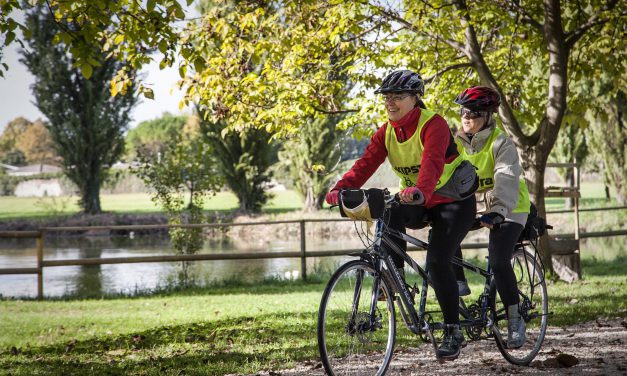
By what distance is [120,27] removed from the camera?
24.5ft

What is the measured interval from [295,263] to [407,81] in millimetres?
15025

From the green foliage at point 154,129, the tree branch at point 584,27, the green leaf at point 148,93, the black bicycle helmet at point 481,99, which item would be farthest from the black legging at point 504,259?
the green foliage at point 154,129

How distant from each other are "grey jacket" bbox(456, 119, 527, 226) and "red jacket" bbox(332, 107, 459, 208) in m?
0.52

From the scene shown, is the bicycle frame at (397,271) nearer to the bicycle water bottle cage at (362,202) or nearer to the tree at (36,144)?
the bicycle water bottle cage at (362,202)

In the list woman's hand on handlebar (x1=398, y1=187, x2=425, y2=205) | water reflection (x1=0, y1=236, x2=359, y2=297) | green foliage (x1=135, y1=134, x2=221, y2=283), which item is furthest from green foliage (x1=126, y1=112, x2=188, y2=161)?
woman's hand on handlebar (x1=398, y1=187, x2=425, y2=205)

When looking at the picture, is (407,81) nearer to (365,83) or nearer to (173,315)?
(173,315)

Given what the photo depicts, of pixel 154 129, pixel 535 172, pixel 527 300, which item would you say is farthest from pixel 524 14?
pixel 154 129

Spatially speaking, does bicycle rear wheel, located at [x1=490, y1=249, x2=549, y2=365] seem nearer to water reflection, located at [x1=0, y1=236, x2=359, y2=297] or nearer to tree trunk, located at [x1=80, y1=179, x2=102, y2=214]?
water reflection, located at [x1=0, y1=236, x2=359, y2=297]

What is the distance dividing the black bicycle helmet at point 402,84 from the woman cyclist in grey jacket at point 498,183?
2.37 feet

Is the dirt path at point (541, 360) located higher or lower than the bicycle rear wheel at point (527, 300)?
lower

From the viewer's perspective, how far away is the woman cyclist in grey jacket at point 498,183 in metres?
5.09

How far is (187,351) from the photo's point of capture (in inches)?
258

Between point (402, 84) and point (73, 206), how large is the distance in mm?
48482

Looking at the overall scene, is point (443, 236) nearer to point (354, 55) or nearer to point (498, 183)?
point (498, 183)
